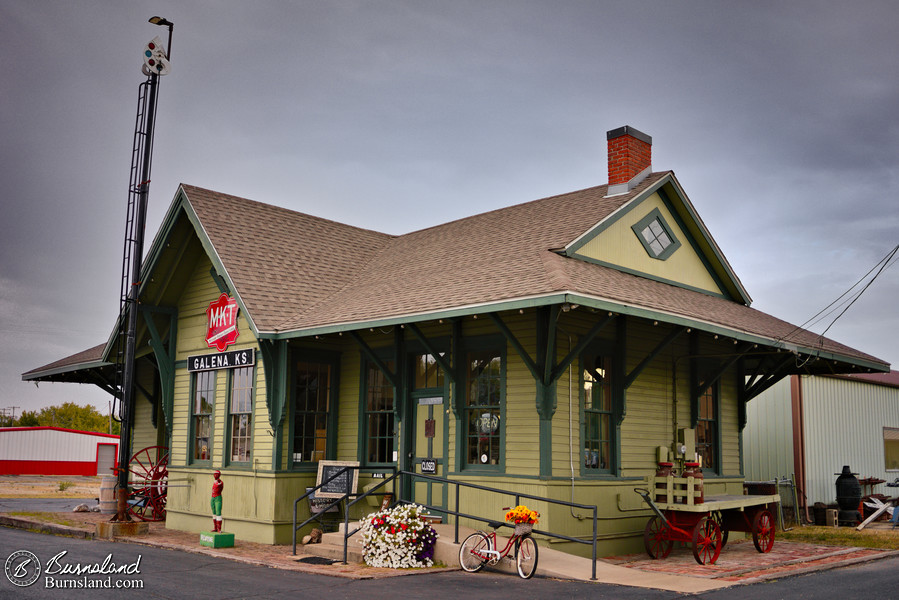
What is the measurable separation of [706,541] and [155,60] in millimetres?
13839

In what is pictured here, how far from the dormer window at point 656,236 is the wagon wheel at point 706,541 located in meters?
5.16

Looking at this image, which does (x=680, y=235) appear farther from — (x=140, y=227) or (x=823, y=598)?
(x=140, y=227)

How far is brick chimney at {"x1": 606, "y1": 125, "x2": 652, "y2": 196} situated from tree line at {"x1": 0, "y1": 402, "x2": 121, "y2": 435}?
293 ft

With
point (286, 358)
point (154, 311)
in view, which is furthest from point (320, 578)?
point (154, 311)

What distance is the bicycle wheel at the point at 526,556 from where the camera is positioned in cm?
1091

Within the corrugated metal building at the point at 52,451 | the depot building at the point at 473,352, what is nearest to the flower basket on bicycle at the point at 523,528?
the depot building at the point at 473,352

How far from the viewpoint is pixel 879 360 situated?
16812 millimetres

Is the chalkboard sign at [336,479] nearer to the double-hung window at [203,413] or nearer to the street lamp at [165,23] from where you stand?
the double-hung window at [203,413]

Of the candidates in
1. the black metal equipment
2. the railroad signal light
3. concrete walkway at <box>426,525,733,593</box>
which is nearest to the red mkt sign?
the railroad signal light

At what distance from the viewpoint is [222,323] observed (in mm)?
16938

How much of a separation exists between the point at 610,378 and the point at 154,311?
33.7 ft

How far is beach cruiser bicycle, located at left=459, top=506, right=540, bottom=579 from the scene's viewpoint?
10984mm

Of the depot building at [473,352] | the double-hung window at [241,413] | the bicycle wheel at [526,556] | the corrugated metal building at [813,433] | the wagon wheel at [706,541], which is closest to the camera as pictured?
the bicycle wheel at [526,556]

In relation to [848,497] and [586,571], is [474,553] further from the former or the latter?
[848,497]
